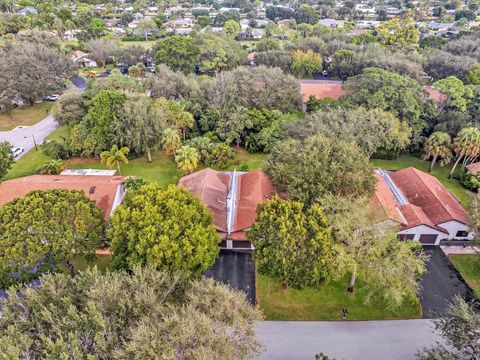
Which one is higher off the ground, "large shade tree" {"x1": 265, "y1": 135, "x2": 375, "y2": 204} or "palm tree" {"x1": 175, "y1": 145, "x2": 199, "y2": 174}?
"large shade tree" {"x1": 265, "y1": 135, "x2": 375, "y2": 204}

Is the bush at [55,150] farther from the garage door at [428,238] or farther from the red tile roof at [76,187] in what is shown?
the garage door at [428,238]

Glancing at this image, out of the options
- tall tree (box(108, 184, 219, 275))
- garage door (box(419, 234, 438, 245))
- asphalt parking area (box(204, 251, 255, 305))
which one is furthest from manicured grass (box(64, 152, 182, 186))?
garage door (box(419, 234, 438, 245))

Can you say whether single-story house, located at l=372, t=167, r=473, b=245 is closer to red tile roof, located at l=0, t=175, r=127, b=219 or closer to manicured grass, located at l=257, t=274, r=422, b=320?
manicured grass, located at l=257, t=274, r=422, b=320

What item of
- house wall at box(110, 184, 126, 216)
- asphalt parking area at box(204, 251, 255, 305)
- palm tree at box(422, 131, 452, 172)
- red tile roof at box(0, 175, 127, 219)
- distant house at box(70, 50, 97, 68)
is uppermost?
distant house at box(70, 50, 97, 68)

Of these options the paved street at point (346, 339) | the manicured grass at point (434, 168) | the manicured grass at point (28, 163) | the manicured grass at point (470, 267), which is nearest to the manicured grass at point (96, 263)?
the paved street at point (346, 339)

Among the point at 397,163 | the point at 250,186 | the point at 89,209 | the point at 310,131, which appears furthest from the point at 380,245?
the point at 397,163

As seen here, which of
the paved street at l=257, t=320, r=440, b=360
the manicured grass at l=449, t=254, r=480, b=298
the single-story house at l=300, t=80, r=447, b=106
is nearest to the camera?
the paved street at l=257, t=320, r=440, b=360
